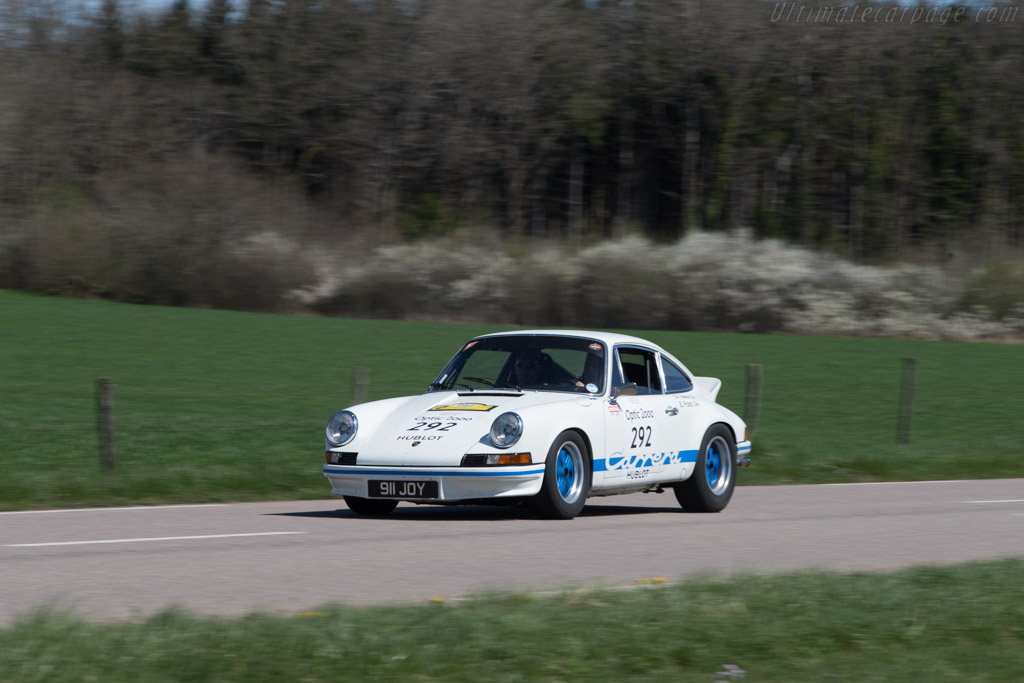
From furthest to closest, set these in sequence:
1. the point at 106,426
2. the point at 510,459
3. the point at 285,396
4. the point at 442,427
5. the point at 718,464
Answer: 1. the point at 285,396
2. the point at 106,426
3. the point at 718,464
4. the point at 442,427
5. the point at 510,459

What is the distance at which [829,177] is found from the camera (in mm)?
65875

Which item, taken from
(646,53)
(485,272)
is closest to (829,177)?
(646,53)

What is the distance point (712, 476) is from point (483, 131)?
5758 cm

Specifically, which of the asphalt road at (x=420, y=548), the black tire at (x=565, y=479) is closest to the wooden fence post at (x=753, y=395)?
the asphalt road at (x=420, y=548)

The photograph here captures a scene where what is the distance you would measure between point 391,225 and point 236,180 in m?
8.81

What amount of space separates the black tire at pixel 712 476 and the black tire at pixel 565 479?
4.46ft

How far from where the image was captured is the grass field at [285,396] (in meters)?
14.8

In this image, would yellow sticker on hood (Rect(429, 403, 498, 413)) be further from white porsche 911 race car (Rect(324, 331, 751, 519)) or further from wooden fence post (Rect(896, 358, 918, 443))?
wooden fence post (Rect(896, 358, 918, 443))

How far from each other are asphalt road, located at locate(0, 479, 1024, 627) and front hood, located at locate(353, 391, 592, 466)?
528 millimetres

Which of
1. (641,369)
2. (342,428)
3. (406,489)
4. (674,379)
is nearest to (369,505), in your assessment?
(342,428)

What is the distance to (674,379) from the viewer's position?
1225cm

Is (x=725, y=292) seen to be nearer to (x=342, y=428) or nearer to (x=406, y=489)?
(x=342, y=428)

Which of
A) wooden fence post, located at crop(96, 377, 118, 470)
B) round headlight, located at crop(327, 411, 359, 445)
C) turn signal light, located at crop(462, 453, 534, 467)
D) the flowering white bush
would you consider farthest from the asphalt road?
the flowering white bush

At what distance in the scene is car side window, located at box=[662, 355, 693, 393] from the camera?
478 inches
